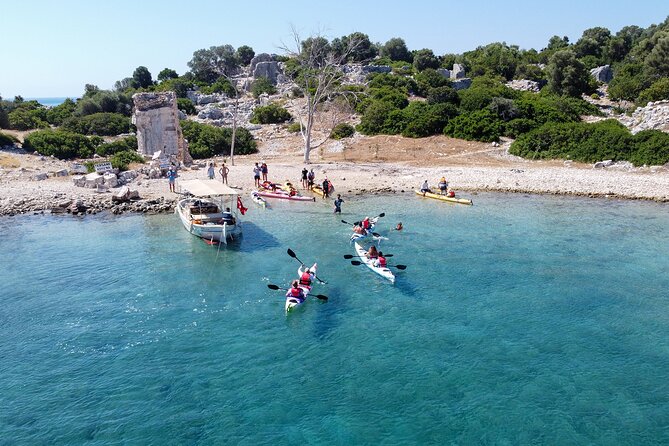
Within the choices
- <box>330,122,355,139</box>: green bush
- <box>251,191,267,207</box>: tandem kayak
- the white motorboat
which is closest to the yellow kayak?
<box>251,191,267,207</box>: tandem kayak

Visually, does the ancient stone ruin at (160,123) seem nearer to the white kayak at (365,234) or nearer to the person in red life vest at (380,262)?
the white kayak at (365,234)

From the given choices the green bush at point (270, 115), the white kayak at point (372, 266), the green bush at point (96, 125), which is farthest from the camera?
the green bush at point (270, 115)

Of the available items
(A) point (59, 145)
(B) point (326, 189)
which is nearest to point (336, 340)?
(B) point (326, 189)

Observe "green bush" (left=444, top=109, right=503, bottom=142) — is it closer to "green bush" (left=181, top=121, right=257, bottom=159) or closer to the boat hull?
"green bush" (left=181, top=121, right=257, bottom=159)

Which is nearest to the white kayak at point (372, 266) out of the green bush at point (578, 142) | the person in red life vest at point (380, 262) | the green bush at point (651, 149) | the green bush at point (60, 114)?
the person in red life vest at point (380, 262)

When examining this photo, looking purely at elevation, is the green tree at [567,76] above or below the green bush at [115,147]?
above

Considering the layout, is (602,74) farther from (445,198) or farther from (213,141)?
(213,141)
